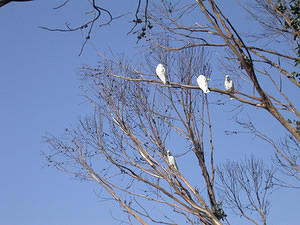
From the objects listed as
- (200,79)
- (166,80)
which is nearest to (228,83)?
(200,79)

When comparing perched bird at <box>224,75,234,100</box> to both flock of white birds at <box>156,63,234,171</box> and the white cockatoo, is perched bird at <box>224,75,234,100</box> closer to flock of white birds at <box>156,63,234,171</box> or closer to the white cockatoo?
flock of white birds at <box>156,63,234,171</box>

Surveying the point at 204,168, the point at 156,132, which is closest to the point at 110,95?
the point at 156,132

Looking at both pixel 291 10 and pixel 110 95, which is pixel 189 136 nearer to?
pixel 110 95

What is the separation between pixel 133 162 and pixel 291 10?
2664 millimetres

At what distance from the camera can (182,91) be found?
496 cm

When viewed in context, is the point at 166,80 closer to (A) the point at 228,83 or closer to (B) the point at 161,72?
(B) the point at 161,72

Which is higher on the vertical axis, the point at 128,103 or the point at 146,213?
the point at 128,103

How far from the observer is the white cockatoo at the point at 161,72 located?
4.41m

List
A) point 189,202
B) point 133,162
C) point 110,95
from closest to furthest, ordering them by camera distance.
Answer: point 189,202, point 133,162, point 110,95

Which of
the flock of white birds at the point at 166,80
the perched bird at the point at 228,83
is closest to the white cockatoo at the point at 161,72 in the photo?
the flock of white birds at the point at 166,80

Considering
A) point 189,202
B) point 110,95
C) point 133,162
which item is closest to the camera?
point 189,202

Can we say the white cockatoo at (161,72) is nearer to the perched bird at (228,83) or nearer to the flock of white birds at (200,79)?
the flock of white birds at (200,79)

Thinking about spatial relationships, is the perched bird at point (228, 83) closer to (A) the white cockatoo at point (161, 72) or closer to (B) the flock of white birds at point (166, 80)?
(B) the flock of white birds at point (166, 80)

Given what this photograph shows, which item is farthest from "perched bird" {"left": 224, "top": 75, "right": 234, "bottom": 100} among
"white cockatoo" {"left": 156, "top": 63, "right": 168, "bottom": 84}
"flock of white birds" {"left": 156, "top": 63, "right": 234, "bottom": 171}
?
"white cockatoo" {"left": 156, "top": 63, "right": 168, "bottom": 84}
